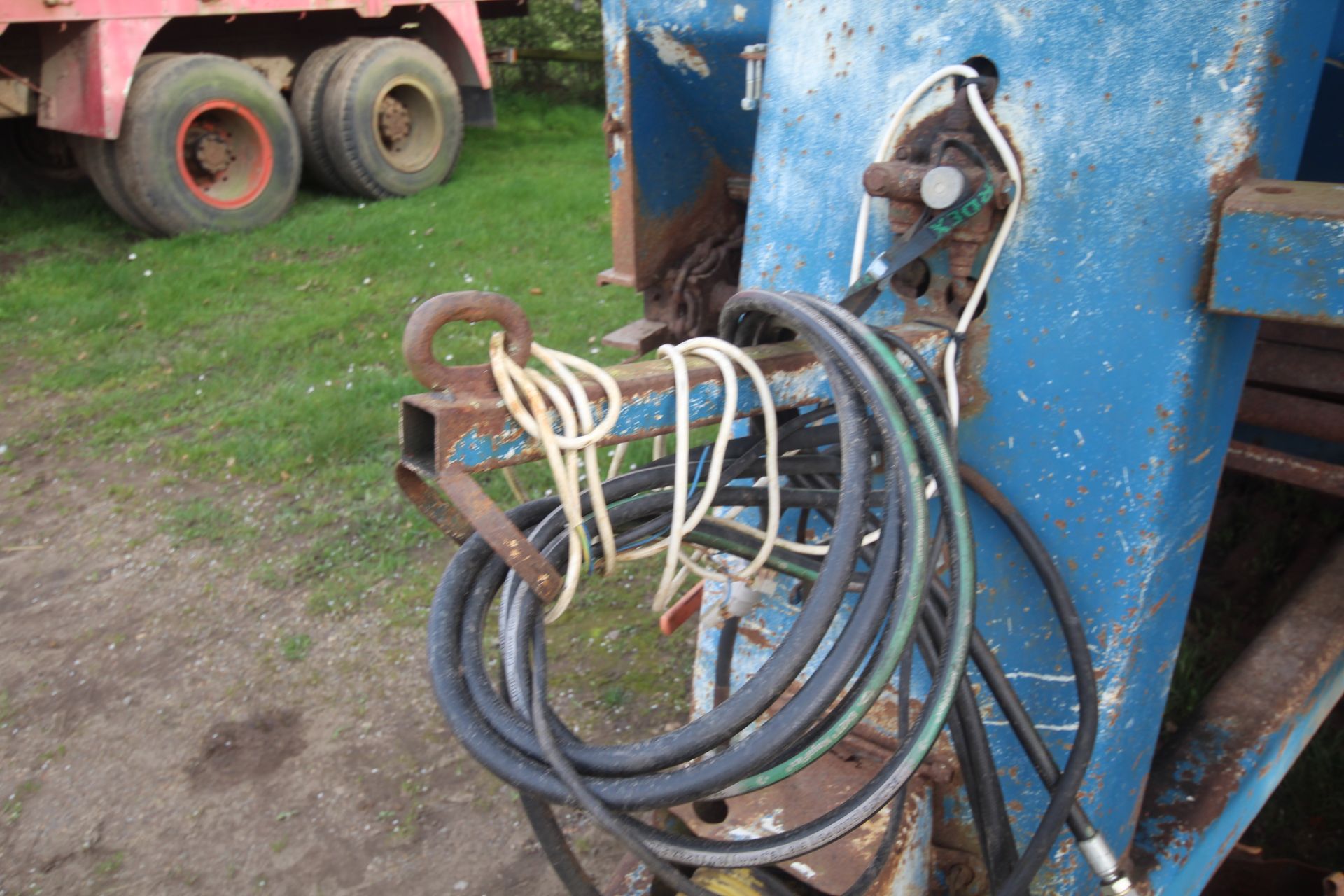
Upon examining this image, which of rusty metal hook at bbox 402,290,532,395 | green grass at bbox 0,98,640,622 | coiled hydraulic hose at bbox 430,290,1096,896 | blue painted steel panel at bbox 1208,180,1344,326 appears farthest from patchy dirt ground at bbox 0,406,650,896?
blue painted steel panel at bbox 1208,180,1344,326

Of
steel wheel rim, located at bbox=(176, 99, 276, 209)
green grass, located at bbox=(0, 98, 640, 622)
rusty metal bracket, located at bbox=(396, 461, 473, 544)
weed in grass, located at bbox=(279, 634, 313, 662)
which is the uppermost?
rusty metal bracket, located at bbox=(396, 461, 473, 544)

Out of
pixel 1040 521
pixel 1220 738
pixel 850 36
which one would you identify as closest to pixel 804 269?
pixel 850 36

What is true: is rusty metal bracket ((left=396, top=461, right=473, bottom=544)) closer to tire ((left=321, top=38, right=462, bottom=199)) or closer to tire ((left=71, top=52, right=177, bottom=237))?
tire ((left=71, top=52, right=177, bottom=237))

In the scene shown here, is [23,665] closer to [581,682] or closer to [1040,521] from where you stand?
[581,682]

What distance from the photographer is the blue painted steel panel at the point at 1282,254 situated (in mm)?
1103

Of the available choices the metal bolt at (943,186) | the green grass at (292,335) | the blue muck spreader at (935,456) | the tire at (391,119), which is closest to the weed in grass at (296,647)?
the green grass at (292,335)

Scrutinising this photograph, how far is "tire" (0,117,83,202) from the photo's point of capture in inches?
256

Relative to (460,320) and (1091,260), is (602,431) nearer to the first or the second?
(460,320)

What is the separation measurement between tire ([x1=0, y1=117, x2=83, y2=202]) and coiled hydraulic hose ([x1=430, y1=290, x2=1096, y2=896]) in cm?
654

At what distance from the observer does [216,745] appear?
2588mm

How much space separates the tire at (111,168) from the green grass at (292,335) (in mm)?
154

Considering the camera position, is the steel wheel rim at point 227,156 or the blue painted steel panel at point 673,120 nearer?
the blue painted steel panel at point 673,120

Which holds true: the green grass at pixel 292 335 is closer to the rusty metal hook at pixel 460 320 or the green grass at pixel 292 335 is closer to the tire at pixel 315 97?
the tire at pixel 315 97

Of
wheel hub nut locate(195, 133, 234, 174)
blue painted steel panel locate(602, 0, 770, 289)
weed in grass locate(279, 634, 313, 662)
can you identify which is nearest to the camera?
blue painted steel panel locate(602, 0, 770, 289)
